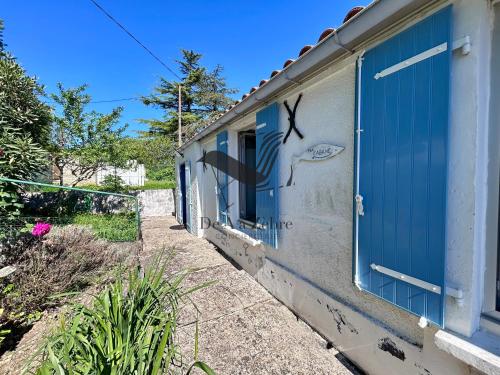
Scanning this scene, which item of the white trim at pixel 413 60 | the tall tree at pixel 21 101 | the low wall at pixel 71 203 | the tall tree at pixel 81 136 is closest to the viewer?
the white trim at pixel 413 60

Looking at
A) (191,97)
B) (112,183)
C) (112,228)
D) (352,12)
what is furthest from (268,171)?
(191,97)

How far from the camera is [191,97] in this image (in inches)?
977

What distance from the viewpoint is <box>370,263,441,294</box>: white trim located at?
1.73 metres

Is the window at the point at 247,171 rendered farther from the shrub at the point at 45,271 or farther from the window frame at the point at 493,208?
the window frame at the point at 493,208

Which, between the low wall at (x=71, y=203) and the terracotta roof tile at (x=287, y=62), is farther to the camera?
the low wall at (x=71, y=203)

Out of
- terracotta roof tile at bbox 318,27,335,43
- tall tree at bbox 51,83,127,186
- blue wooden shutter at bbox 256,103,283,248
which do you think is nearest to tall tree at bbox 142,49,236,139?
tall tree at bbox 51,83,127,186

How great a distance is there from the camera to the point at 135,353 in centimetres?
175

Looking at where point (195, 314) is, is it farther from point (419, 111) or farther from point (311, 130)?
point (419, 111)

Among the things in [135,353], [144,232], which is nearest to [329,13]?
[135,353]

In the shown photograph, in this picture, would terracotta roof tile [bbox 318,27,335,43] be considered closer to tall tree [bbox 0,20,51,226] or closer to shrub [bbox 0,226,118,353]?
shrub [bbox 0,226,118,353]

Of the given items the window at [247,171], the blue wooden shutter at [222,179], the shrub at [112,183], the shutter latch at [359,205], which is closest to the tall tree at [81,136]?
the shrub at [112,183]

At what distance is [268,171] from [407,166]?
2.46 meters

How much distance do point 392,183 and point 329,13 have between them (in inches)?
176

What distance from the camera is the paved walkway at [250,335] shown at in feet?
8.74
